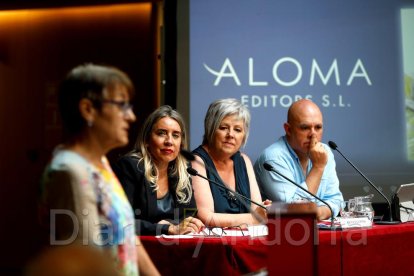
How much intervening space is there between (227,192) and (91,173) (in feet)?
6.89

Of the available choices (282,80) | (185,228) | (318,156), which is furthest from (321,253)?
(282,80)

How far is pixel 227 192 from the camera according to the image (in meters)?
3.44

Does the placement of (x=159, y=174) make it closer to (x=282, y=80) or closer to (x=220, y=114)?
(x=220, y=114)

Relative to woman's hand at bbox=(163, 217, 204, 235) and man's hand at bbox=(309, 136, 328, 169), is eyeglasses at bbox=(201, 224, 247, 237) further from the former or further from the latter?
man's hand at bbox=(309, 136, 328, 169)

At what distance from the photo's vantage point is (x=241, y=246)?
2473mm

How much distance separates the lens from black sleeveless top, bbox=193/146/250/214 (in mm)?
3389

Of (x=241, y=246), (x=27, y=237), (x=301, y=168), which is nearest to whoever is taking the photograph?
(x=241, y=246)

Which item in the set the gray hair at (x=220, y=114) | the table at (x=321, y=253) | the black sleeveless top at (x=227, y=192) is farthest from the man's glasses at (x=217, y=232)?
the gray hair at (x=220, y=114)

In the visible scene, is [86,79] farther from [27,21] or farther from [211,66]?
[27,21]

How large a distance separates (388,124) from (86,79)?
12.1ft

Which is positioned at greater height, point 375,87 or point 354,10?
point 354,10

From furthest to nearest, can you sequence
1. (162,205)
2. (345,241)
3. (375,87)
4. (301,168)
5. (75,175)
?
(375,87) < (301,168) < (162,205) < (345,241) < (75,175)

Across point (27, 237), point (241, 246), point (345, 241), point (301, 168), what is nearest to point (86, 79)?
point (241, 246)

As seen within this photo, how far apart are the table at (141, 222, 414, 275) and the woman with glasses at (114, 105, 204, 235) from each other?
0.49 metres
